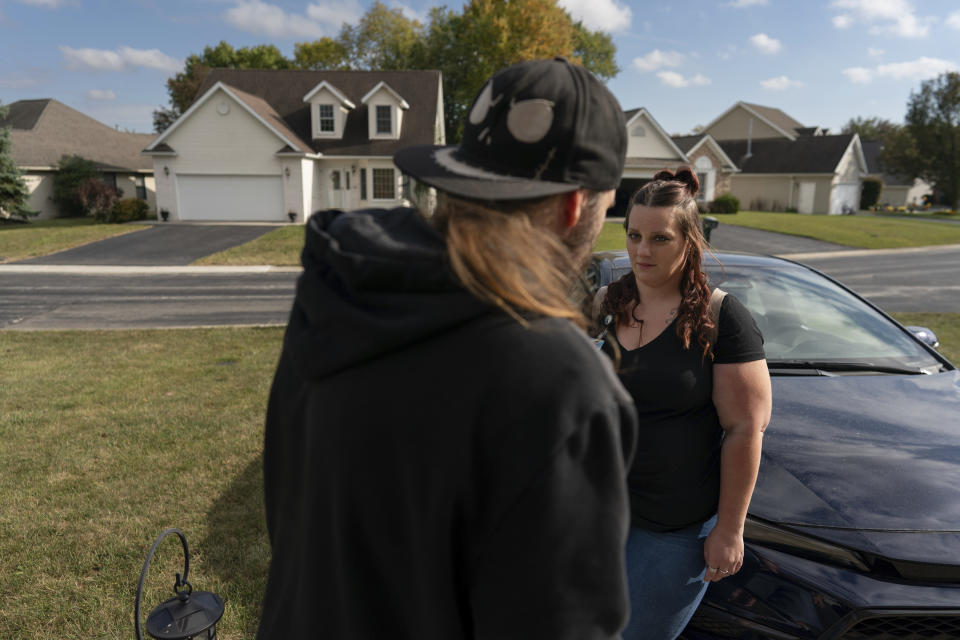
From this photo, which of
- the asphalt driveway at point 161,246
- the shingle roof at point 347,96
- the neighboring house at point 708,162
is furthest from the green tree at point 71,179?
the neighboring house at point 708,162

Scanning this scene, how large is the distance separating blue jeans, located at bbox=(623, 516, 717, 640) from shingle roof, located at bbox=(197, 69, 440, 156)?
28069 mm

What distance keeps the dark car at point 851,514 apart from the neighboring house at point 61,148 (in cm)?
3472

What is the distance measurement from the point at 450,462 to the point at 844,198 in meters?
50.2

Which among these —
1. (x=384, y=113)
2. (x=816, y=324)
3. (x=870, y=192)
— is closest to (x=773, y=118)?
(x=870, y=192)

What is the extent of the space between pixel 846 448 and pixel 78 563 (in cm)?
396

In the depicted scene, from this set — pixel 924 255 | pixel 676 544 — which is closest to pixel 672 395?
pixel 676 544

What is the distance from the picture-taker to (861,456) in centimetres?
268

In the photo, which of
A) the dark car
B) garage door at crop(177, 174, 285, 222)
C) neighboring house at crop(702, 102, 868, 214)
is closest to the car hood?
the dark car

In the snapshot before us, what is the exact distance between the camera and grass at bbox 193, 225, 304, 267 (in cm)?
1845

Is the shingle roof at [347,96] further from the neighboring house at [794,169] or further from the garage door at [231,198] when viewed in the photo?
the neighboring house at [794,169]

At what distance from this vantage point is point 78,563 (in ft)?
11.6

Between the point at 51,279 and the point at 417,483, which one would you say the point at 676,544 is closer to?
the point at 417,483

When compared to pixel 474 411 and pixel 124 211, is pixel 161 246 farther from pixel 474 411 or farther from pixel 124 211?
pixel 474 411

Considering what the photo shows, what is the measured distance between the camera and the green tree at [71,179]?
1240 inches
